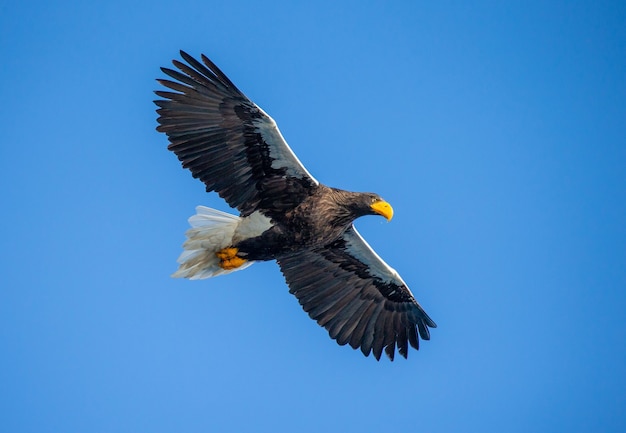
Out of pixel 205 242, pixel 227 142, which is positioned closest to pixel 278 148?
pixel 227 142

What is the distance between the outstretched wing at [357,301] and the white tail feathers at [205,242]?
0.93 m

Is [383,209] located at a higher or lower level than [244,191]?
lower

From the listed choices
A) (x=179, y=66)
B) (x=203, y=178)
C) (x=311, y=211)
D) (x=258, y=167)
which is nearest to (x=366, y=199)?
(x=311, y=211)

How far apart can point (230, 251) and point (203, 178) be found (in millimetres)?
930

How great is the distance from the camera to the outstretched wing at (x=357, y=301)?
34.3ft

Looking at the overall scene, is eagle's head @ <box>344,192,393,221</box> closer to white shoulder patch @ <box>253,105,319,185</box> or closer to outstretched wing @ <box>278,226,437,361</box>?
white shoulder patch @ <box>253,105,319,185</box>

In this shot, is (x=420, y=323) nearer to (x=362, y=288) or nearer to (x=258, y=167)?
(x=362, y=288)

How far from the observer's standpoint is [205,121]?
9250 mm

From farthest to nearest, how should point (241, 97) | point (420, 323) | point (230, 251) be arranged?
point (420, 323)
point (230, 251)
point (241, 97)

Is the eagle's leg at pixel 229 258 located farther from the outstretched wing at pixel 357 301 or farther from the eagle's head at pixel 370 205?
the eagle's head at pixel 370 205

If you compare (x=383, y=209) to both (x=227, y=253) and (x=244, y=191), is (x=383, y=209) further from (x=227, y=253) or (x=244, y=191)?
(x=227, y=253)

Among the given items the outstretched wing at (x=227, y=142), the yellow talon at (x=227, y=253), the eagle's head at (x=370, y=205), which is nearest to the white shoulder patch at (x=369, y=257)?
the eagle's head at (x=370, y=205)

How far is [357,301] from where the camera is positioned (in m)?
10.6

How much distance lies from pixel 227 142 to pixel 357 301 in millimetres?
2743
